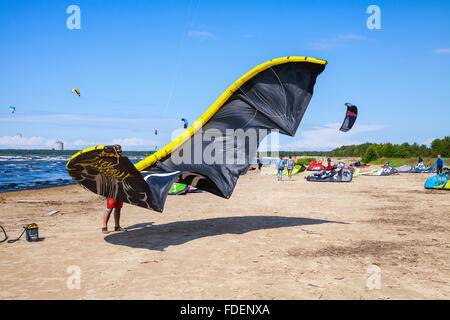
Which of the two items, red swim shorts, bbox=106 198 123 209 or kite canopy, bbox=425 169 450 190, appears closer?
red swim shorts, bbox=106 198 123 209

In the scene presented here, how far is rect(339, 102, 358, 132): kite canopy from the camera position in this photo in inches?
492

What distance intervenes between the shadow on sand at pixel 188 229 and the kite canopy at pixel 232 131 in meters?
1.07

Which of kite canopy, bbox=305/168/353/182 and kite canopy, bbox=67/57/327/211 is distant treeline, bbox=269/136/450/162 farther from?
kite canopy, bbox=67/57/327/211

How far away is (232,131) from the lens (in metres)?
9.29

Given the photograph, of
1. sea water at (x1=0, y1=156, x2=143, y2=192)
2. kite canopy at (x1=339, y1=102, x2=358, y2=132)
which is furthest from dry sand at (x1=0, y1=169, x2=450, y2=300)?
sea water at (x1=0, y1=156, x2=143, y2=192)

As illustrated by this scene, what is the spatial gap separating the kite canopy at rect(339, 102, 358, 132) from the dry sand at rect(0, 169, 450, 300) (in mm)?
3051

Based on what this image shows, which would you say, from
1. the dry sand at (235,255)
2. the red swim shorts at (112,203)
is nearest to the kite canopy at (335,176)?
the dry sand at (235,255)

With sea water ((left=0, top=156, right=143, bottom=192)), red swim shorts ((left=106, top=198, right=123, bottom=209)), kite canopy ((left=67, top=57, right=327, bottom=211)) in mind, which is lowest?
sea water ((left=0, top=156, right=143, bottom=192))

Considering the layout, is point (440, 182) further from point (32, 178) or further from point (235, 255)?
point (32, 178)

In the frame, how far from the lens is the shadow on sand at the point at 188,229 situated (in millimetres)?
8336

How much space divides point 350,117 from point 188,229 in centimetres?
720

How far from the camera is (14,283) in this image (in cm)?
563

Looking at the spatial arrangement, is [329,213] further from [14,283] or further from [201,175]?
[14,283]
